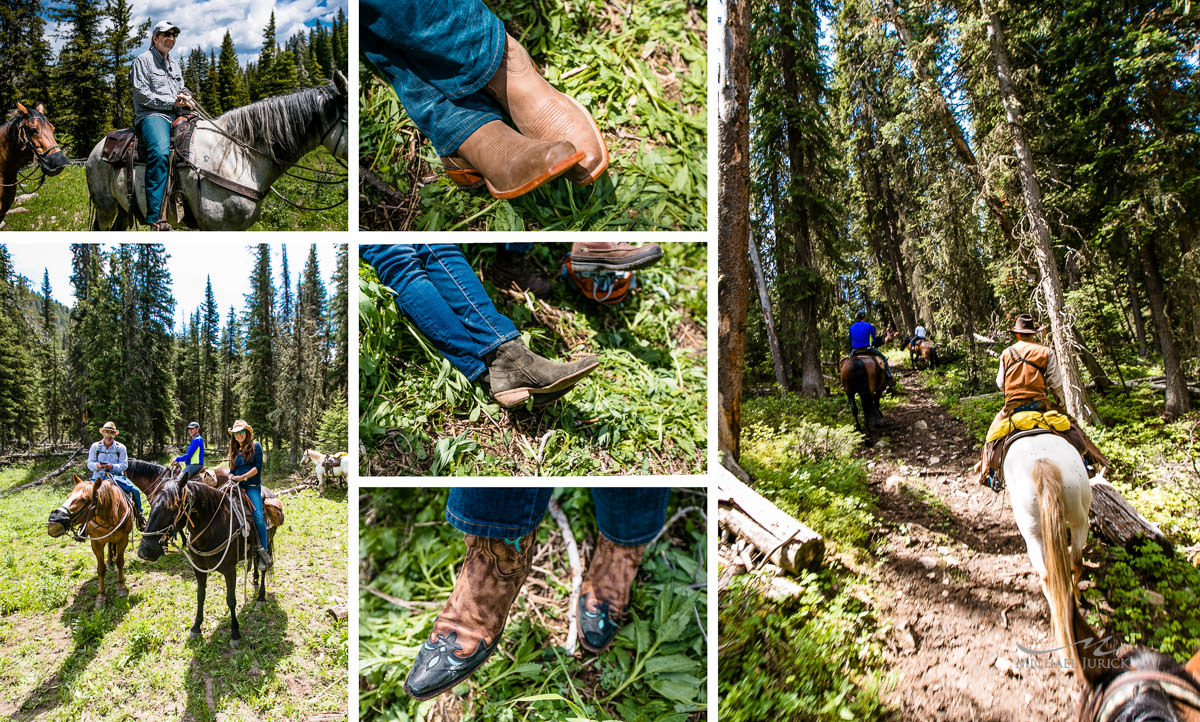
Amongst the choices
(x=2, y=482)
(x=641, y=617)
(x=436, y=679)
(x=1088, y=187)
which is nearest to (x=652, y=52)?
(x=1088, y=187)

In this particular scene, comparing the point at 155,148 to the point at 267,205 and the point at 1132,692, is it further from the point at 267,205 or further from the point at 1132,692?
the point at 1132,692

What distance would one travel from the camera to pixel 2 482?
7.76ft

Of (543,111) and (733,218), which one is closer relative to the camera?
(543,111)

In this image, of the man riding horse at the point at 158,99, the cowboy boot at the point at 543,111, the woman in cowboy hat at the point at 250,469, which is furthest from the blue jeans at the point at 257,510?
the cowboy boot at the point at 543,111

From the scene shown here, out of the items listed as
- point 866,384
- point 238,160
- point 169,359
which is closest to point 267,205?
point 238,160

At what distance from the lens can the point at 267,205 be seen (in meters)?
2.29

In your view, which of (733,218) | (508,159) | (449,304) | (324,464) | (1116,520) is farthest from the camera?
(733,218)

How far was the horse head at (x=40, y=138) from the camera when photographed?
7.16ft

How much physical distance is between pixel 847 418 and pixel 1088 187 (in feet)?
3.82

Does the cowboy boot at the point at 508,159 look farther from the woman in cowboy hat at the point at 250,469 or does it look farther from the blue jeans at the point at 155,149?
the woman in cowboy hat at the point at 250,469

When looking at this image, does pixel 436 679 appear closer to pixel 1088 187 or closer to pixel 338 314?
pixel 338 314

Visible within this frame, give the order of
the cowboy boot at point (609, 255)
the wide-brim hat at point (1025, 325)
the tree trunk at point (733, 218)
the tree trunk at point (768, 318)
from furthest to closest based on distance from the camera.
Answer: the tree trunk at point (768, 318)
the tree trunk at point (733, 218)
the wide-brim hat at point (1025, 325)
the cowboy boot at point (609, 255)

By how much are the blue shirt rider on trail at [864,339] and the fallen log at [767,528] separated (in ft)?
2.19

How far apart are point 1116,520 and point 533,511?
202 centimetres
